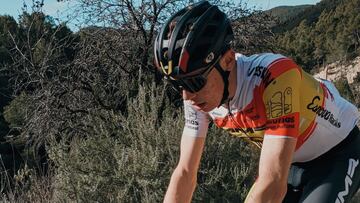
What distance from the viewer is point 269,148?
2.40m

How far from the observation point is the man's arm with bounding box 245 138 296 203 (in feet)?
7.65

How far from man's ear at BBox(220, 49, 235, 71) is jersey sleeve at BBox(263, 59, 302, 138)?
7.9 inches

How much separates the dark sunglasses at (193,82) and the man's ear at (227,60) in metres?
0.13

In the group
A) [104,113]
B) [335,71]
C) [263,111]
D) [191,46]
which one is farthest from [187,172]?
[335,71]

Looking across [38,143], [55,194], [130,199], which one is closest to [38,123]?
[38,143]

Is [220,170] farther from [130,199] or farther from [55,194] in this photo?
[55,194]

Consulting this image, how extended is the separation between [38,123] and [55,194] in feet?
13.8

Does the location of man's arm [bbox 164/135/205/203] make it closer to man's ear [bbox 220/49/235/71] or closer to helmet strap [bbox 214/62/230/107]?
helmet strap [bbox 214/62/230/107]

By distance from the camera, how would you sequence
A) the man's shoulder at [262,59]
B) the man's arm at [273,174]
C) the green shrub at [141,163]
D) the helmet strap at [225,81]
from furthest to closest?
the green shrub at [141,163]
the man's shoulder at [262,59]
the helmet strap at [225,81]
the man's arm at [273,174]

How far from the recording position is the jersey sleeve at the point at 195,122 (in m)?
2.90

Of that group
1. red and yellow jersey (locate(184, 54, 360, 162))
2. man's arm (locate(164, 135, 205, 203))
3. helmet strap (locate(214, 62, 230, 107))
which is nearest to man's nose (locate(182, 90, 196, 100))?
helmet strap (locate(214, 62, 230, 107))

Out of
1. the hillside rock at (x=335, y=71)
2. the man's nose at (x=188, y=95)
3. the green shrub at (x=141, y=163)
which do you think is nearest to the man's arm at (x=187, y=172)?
the man's nose at (x=188, y=95)

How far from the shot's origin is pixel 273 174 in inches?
92.4

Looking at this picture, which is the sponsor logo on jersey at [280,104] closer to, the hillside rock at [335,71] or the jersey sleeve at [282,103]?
the jersey sleeve at [282,103]
